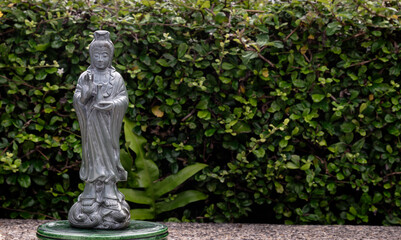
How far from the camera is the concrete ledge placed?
4727 millimetres

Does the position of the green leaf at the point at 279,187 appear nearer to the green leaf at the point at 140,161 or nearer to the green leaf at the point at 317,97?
the green leaf at the point at 317,97

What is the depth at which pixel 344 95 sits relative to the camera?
5.43 m

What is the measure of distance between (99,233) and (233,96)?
243 cm

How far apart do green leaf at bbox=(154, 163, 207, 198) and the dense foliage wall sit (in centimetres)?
10

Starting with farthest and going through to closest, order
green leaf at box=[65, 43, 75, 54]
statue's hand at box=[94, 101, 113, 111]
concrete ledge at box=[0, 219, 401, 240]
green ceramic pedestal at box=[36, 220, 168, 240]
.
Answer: green leaf at box=[65, 43, 75, 54] < concrete ledge at box=[0, 219, 401, 240] < statue's hand at box=[94, 101, 113, 111] < green ceramic pedestal at box=[36, 220, 168, 240]

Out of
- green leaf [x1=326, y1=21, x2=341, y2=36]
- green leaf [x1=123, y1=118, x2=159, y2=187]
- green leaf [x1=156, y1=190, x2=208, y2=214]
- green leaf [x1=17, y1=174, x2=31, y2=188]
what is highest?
green leaf [x1=326, y1=21, x2=341, y2=36]

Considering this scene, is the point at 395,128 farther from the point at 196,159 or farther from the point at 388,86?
the point at 196,159

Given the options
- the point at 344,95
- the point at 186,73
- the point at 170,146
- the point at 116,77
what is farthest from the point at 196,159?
the point at 116,77

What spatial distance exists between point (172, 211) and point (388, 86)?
278 cm

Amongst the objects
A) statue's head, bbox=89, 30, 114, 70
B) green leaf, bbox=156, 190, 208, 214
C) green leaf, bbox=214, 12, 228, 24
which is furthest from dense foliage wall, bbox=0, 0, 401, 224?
statue's head, bbox=89, 30, 114, 70

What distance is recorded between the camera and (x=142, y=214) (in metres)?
5.31

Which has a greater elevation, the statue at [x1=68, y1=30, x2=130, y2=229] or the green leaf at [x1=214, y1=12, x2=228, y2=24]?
the green leaf at [x1=214, y1=12, x2=228, y2=24]

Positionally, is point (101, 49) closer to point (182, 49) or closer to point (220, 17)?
point (182, 49)

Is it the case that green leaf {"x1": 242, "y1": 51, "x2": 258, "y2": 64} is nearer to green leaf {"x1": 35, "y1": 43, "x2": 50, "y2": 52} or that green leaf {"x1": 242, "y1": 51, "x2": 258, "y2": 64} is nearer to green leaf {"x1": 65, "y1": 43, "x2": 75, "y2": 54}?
green leaf {"x1": 65, "y1": 43, "x2": 75, "y2": 54}
